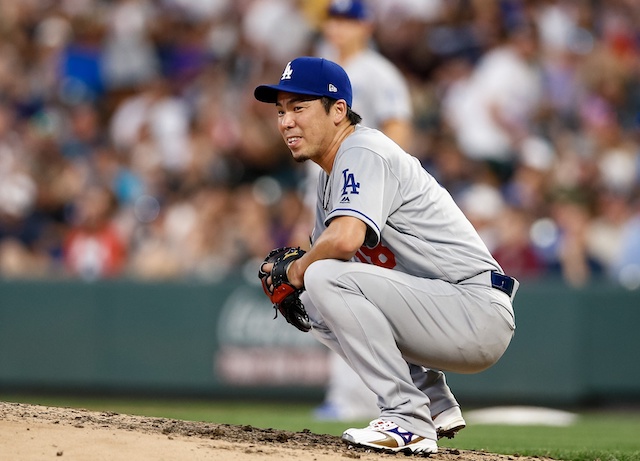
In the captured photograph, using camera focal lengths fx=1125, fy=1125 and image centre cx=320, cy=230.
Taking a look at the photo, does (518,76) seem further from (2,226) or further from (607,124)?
(2,226)

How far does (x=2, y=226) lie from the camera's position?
13.3 m

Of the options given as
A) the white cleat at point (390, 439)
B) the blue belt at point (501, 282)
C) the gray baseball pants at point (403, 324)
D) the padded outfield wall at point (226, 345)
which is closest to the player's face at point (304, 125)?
the gray baseball pants at point (403, 324)

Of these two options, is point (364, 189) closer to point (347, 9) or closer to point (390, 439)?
point (390, 439)

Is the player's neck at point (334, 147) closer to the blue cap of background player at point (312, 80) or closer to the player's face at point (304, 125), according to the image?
the player's face at point (304, 125)

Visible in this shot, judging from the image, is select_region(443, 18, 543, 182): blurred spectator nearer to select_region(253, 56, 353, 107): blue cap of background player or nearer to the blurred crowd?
the blurred crowd

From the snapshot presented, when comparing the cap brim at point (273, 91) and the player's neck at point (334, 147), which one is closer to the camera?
the cap brim at point (273, 91)

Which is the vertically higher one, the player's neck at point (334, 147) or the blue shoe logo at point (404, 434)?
the player's neck at point (334, 147)

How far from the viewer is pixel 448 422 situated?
5.47m

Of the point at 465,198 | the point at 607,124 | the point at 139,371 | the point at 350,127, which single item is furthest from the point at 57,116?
the point at 350,127

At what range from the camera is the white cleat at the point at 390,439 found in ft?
16.0

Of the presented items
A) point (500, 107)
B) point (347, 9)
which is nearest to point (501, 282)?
point (347, 9)

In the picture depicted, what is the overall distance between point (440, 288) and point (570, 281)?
6132 mm

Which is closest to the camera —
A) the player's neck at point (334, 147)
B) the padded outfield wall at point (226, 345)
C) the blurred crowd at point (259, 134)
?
the player's neck at point (334, 147)

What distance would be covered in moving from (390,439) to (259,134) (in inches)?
342
